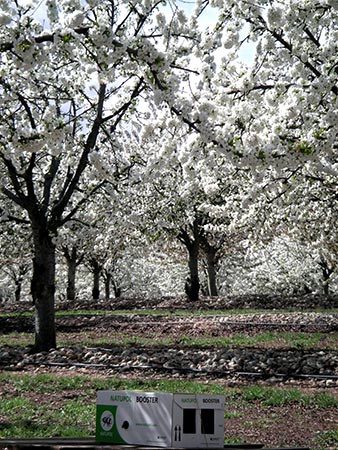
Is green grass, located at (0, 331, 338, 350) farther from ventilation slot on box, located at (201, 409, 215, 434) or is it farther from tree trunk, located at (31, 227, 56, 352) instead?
ventilation slot on box, located at (201, 409, 215, 434)

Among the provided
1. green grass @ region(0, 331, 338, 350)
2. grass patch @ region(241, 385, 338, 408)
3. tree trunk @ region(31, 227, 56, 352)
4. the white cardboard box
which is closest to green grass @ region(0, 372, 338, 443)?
grass patch @ region(241, 385, 338, 408)

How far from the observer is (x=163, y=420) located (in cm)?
560

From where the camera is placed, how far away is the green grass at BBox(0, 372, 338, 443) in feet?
27.5

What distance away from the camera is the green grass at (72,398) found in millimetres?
8367

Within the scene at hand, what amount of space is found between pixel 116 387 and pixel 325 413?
3389 mm

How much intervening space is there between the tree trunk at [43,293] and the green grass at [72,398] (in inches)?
112

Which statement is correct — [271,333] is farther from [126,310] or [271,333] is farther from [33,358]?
[126,310]

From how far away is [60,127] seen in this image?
9633 mm

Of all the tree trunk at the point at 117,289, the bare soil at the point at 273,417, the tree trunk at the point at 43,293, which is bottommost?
the bare soil at the point at 273,417

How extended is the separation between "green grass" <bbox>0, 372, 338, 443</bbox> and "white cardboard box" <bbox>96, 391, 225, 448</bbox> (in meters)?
2.18

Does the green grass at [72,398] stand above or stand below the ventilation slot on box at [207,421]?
below

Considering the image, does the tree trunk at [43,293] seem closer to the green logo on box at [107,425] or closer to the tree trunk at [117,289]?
the green logo on box at [107,425]

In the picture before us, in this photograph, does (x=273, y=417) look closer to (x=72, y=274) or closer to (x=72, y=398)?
(x=72, y=398)

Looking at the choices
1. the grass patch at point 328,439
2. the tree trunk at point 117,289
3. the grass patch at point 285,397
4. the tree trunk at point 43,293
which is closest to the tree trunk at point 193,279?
the tree trunk at point 43,293
